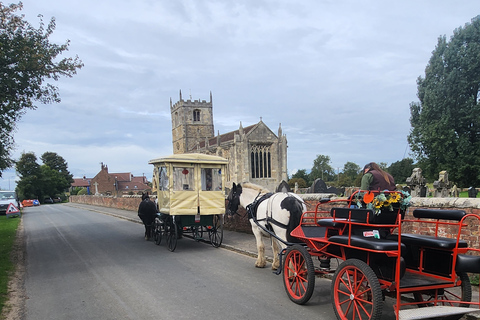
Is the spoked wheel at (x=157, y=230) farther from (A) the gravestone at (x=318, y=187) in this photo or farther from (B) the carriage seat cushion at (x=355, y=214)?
(B) the carriage seat cushion at (x=355, y=214)

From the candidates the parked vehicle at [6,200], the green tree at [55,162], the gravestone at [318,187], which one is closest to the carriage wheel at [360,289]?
the gravestone at [318,187]

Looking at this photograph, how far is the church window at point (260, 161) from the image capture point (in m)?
55.2

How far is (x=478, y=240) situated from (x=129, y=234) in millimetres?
12050

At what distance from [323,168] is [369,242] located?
9948 cm

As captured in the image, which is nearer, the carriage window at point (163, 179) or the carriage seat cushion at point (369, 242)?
the carriage seat cushion at point (369, 242)

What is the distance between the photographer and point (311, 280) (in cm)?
486

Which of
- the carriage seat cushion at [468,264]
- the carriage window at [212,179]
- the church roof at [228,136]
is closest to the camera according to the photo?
the carriage seat cushion at [468,264]

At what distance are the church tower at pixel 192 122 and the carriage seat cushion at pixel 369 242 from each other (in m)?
70.1

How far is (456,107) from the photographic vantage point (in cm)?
2767

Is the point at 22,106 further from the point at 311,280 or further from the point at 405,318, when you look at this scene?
the point at 405,318

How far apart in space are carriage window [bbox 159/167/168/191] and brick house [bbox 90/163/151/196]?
177ft

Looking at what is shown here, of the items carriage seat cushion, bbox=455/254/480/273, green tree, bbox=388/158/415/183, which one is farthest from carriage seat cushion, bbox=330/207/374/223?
green tree, bbox=388/158/415/183

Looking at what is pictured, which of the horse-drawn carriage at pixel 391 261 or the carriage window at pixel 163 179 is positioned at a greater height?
the carriage window at pixel 163 179

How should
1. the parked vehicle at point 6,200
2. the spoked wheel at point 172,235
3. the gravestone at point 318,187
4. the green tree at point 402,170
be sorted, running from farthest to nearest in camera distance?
the green tree at point 402,170 → the parked vehicle at point 6,200 → the gravestone at point 318,187 → the spoked wheel at point 172,235
